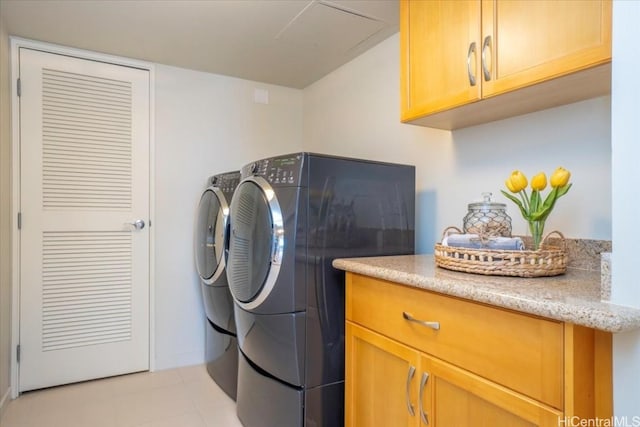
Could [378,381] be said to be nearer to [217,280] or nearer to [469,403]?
[469,403]

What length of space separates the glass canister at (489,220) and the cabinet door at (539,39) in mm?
395

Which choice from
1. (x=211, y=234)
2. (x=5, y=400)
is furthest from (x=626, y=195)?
(x=5, y=400)

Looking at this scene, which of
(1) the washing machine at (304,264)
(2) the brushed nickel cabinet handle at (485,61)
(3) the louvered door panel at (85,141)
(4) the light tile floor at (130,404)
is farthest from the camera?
(3) the louvered door panel at (85,141)

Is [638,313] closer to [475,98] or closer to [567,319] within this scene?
[567,319]

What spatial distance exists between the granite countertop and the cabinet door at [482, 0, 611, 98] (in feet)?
1.98

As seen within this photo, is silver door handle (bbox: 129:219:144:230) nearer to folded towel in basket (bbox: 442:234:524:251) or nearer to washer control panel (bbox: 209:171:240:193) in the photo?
washer control panel (bbox: 209:171:240:193)

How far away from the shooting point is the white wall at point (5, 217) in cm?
213

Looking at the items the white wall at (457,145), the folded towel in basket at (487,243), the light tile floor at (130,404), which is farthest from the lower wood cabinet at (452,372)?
the light tile floor at (130,404)

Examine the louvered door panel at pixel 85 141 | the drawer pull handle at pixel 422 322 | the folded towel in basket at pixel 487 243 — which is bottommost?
the drawer pull handle at pixel 422 322

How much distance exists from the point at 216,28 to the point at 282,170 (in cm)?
113

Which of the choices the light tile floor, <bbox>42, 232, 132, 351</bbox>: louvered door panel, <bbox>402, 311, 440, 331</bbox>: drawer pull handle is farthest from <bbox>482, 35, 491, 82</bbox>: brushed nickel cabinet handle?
<bbox>42, 232, 132, 351</bbox>: louvered door panel

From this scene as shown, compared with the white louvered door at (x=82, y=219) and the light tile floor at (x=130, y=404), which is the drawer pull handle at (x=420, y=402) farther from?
the white louvered door at (x=82, y=219)

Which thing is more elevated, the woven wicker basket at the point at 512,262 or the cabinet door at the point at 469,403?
the woven wicker basket at the point at 512,262

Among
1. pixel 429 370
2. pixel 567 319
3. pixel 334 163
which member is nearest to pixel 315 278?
pixel 334 163
